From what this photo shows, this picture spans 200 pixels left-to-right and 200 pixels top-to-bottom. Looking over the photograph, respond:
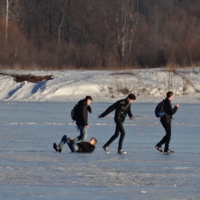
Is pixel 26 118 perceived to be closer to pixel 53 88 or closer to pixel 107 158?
pixel 107 158

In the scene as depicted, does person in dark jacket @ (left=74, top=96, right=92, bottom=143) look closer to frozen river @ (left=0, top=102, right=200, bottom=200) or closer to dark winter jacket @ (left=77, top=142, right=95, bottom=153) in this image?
dark winter jacket @ (left=77, top=142, right=95, bottom=153)

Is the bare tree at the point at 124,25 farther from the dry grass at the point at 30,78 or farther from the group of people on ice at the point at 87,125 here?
the group of people on ice at the point at 87,125

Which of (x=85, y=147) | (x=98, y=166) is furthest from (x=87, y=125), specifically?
(x=98, y=166)

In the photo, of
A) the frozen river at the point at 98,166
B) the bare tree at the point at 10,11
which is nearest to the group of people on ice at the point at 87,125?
the frozen river at the point at 98,166

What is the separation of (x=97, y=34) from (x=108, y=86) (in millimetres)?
25607

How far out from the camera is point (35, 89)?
3281 centimetres

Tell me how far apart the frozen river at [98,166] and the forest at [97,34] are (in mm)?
22685

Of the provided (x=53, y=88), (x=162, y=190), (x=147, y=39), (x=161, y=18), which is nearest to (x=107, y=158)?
(x=162, y=190)

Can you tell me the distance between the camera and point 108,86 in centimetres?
3291

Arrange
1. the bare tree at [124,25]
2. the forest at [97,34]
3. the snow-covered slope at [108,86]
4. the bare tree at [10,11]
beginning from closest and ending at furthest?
the snow-covered slope at [108,86], the forest at [97,34], the bare tree at [10,11], the bare tree at [124,25]

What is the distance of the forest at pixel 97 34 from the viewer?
41.4 metres

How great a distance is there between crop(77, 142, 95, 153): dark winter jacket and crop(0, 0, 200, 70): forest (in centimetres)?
2648

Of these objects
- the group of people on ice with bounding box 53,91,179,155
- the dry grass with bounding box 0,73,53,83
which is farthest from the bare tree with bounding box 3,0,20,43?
the group of people on ice with bounding box 53,91,179,155

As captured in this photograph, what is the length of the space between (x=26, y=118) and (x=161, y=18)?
46610 millimetres
